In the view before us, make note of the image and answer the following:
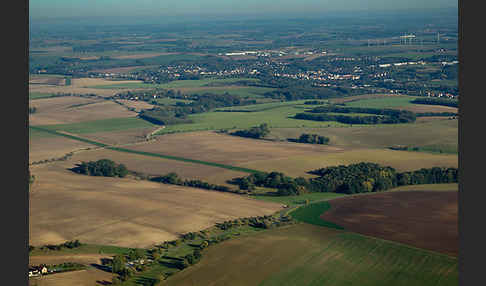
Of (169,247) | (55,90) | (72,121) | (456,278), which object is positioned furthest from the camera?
(55,90)

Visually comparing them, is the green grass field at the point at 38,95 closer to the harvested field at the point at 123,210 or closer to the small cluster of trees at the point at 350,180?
the harvested field at the point at 123,210

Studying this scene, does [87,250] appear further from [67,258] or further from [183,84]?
[183,84]

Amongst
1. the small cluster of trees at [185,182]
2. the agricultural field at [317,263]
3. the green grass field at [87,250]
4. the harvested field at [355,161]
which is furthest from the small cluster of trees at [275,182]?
the green grass field at [87,250]

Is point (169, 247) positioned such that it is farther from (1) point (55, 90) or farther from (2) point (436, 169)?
(1) point (55, 90)

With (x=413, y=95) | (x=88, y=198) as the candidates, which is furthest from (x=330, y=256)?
(x=413, y=95)

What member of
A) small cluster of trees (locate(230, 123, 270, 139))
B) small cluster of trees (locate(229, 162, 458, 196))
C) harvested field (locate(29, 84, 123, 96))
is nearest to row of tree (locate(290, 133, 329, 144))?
small cluster of trees (locate(230, 123, 270, 139))

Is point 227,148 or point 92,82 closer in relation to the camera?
point 227,148

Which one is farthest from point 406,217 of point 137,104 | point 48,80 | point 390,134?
point 48,80
